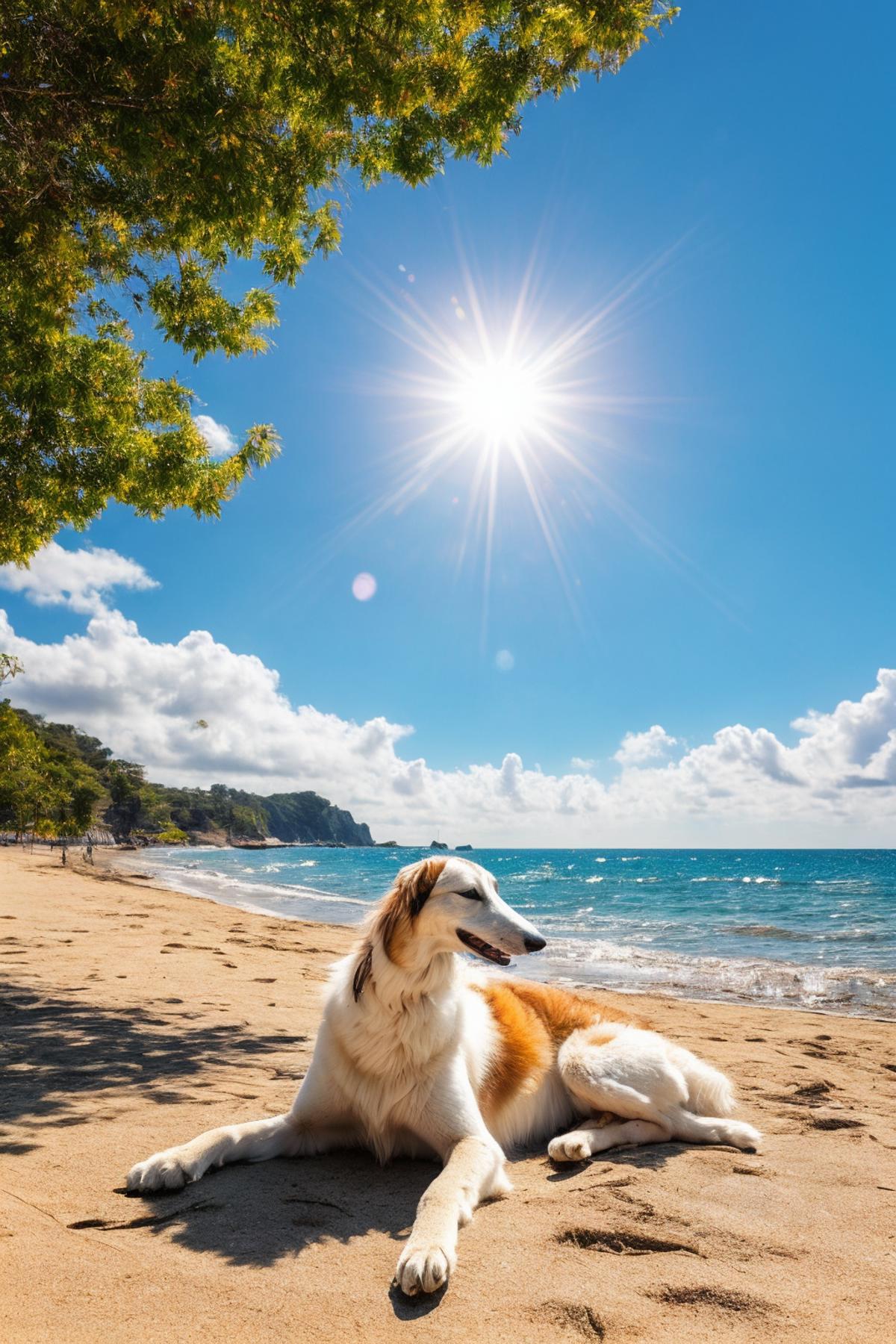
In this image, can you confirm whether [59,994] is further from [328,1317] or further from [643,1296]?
[643,1296]

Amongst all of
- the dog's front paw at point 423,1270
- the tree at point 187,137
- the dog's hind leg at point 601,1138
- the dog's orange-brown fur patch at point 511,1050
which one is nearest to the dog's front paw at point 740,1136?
the dog's hind leg at point 601,1138

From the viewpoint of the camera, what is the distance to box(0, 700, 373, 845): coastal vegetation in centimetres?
4925

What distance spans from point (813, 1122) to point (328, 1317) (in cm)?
359

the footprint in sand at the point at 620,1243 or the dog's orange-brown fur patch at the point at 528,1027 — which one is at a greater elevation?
the dog's orange-brown fur patch at the point at 528,1027

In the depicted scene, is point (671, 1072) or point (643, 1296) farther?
point (671, 1072)

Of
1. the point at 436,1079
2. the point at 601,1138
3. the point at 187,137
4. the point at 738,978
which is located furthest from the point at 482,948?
the point at 738,978

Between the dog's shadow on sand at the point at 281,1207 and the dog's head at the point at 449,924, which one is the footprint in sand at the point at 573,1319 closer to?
the dog's shadow on sand at the point at 281,1207

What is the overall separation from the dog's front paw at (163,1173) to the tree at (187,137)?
5.80m

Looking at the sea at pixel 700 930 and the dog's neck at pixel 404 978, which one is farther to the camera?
the sea at pixel 700 930

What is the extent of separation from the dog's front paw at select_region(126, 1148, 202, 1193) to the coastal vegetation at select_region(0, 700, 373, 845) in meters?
42.5

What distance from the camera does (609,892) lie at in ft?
120

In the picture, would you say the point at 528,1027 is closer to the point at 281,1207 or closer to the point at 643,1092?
the point at 643,1092

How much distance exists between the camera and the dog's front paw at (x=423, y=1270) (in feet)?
7.12

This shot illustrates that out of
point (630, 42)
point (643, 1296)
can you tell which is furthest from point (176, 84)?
point (643, 1296)
